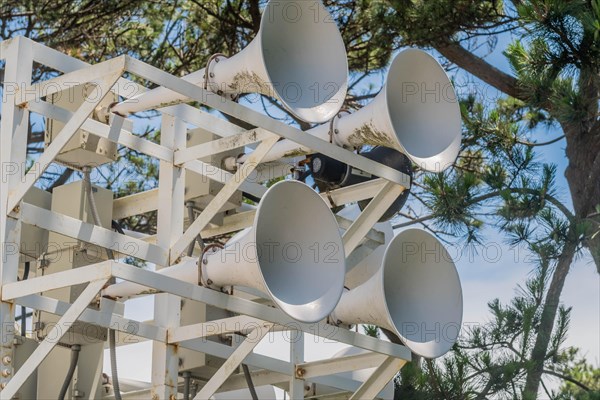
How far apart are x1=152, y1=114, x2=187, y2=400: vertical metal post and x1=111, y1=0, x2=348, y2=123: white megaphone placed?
0.30 m

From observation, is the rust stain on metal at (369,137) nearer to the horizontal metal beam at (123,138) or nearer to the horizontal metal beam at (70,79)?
the horizontal metal beam at (123,138)

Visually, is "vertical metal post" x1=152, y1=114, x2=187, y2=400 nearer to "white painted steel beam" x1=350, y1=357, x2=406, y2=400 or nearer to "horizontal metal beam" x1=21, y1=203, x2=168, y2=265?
"horizontal metal beam" x1=21, y1=203, x2=168, y2=265

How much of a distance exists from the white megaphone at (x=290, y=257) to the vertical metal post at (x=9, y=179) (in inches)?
17.9

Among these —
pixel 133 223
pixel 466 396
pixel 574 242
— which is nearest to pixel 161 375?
pixel 466 396

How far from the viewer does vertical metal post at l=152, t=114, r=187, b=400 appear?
4832 millimetres

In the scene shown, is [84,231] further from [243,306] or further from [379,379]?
[379,379]

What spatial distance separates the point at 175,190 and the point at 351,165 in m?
0.79

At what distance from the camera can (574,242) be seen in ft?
22.6

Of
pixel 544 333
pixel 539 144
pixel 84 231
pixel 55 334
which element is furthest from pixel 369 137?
pixel 539 144

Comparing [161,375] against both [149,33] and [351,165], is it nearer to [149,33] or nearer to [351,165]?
[351,165]

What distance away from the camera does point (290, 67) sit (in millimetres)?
4797

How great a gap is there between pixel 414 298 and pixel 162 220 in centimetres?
110

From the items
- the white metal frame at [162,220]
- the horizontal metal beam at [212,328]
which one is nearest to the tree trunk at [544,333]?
the white metal frame at [162,220]

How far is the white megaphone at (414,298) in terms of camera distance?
4.76m
